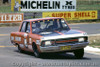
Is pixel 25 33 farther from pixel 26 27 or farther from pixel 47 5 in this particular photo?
pixel 47 5

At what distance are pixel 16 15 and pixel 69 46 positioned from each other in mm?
22815

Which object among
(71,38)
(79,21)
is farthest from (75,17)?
(71,38)

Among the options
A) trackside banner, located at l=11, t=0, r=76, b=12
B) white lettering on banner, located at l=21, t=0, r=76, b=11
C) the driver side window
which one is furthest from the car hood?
white lettering on banner, located at l=21, t=0, r=76, b=11

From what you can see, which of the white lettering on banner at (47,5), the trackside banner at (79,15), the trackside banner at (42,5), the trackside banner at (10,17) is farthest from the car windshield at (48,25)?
the white lettering on banner at (47,5)

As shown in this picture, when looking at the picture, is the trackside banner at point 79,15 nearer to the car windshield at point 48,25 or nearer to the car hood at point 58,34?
the car windshield at point 48,25

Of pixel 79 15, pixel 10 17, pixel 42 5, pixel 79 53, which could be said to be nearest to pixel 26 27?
pixel 79 53

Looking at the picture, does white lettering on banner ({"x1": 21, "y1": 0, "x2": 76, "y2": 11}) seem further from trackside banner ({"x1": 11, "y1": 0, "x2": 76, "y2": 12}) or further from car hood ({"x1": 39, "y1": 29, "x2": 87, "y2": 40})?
car hood ({"x1": 39, "y1": 29, "x2": 87, "y2": 40})

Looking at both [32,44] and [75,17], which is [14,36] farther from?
[75,17]

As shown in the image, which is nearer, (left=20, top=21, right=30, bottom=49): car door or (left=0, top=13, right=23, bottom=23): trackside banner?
(left=20, top=21, right=30, bottom=49): car door

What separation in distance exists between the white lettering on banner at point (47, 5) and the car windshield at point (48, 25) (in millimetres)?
27490

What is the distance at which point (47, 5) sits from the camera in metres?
41.1

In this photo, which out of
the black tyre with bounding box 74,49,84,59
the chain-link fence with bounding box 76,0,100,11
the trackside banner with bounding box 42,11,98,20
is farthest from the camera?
the chain-link fence with bounding box 76,0,100,11

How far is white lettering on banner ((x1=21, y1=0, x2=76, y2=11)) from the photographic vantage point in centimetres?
4028

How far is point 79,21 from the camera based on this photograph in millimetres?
37156
